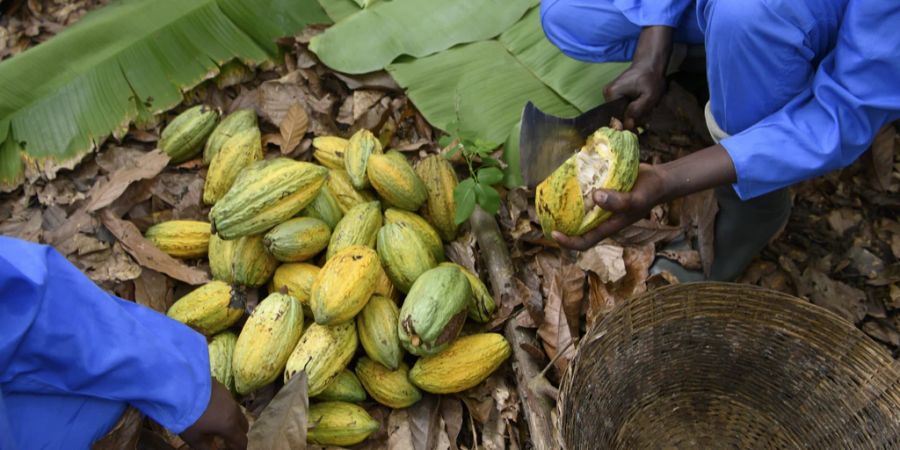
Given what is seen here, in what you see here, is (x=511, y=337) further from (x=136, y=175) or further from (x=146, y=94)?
(x=146, y=94)

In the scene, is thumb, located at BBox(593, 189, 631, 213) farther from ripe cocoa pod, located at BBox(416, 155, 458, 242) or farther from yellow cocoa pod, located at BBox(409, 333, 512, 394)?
ripe cocoa pod, located at BBox(416, 155, 458, 242)

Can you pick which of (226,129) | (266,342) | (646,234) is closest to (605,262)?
(646,234)

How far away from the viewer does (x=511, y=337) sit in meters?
2.04

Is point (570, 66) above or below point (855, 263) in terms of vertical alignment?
above

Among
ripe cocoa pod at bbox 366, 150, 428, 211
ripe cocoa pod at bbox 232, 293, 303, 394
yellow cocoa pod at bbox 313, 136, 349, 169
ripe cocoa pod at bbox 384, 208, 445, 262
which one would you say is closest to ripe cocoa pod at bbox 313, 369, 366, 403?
ripe cocoa pod at bbox 232, 293, 303, 394

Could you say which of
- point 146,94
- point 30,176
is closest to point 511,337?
point 146,94

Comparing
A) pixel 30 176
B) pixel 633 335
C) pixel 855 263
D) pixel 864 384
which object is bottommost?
pixel 855 263

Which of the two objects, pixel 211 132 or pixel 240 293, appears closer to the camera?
pixel 240 293

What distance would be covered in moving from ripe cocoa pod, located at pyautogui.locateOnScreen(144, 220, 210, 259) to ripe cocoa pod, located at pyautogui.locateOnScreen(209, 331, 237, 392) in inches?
16.1

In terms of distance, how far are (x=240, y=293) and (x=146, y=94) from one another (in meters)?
1.05

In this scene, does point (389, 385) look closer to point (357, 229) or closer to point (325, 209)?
point (357, 229)

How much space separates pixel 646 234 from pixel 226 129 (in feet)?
5.15

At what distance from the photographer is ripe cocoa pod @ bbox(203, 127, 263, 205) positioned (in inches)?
93.8

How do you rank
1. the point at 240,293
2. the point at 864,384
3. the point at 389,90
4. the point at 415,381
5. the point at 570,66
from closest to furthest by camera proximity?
the point at 864,384
the point at 415,381
the point at 240,293
the point at 570,66
the point at 389,90
